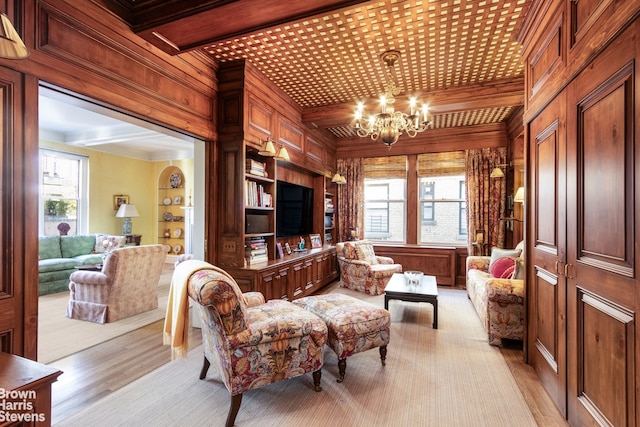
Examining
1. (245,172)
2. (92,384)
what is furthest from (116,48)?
(92,384)

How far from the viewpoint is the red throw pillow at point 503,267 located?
150 inches

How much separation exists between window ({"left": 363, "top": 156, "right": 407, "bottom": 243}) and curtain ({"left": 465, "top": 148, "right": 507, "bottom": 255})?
127cm

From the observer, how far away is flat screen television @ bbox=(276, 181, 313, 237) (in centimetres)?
467

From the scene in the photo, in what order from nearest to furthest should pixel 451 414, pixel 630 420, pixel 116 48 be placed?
pixel 630 420, pixel 451 414, pixel 116 48

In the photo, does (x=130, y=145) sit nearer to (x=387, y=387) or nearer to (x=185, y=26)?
(x=185, y=26)

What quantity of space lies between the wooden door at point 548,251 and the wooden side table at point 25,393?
2745 mm

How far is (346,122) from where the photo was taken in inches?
191

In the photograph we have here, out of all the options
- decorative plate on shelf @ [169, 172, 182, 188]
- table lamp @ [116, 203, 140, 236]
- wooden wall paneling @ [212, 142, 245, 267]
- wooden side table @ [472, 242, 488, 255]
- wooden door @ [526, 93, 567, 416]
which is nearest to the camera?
wooden door @ [526, 93, 567, 416]

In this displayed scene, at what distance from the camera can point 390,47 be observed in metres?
3.05

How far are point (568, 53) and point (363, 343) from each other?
250cm

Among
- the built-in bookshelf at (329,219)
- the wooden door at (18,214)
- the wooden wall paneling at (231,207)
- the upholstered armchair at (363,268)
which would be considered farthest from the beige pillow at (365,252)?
the wooden door at (18,214)

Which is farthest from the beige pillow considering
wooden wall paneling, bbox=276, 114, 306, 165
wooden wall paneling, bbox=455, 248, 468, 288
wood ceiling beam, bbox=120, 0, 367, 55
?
wood ceiling beam, bbox=120, 0, 367, 55

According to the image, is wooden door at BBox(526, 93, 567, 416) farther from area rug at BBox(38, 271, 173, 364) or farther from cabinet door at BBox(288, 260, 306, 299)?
area rug at BBox(38, 271, 173, 364)

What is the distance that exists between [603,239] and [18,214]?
129 inches
